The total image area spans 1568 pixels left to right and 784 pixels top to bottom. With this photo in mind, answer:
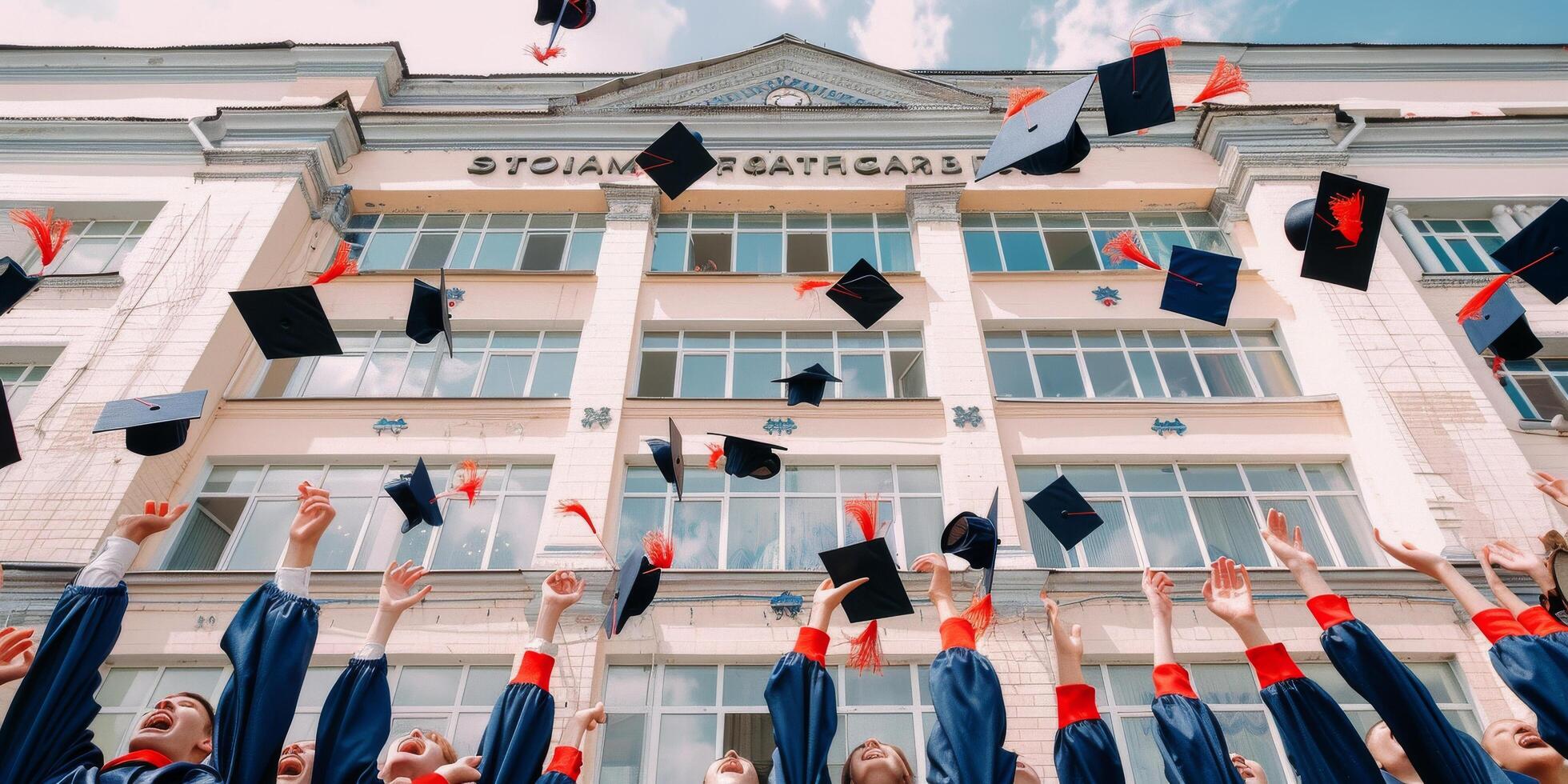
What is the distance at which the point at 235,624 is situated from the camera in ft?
12.1

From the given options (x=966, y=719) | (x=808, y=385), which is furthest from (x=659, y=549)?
(x=966, y=719)

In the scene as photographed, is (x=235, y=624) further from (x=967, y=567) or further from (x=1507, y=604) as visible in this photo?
(x=967, y=567)

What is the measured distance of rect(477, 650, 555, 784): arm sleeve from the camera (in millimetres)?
4246

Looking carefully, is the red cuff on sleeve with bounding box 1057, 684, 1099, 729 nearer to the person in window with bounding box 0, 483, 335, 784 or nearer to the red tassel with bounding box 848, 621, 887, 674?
the red tassel with bounding box 848, 621, 887, 674

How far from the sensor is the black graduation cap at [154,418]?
8.51m

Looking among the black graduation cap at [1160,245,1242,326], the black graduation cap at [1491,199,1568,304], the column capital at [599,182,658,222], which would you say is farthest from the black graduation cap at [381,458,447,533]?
the black graduation cap at [1491,199,1568,304]

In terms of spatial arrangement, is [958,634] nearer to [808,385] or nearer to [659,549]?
[659,549]

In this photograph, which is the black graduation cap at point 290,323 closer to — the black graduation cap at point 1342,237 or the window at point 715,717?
the window at point 715,717

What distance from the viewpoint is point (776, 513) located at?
34.7ft

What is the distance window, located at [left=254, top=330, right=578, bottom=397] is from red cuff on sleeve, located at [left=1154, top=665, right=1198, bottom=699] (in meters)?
9.17

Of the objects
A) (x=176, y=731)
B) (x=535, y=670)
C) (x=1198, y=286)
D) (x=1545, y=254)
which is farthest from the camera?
(x=1198, y=286)

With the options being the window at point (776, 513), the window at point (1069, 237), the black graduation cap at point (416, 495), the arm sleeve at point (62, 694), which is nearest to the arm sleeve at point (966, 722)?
the arm sleeve at point (62, 694)

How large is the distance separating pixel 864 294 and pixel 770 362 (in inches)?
81.7

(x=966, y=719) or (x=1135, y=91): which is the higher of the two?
(x=1135, y=91)
